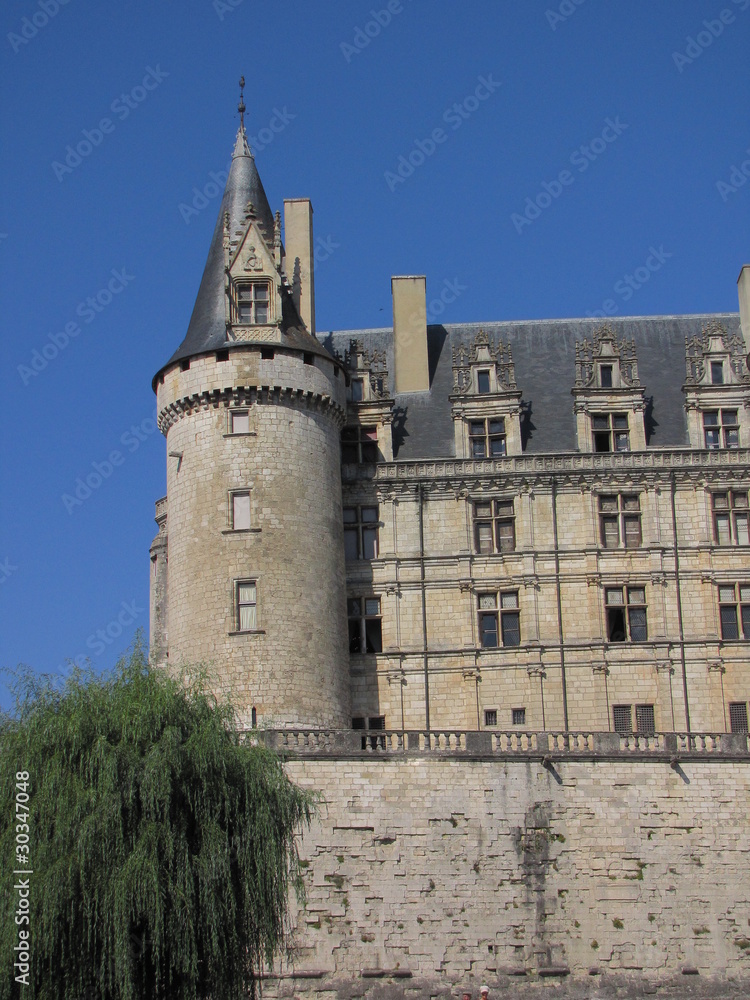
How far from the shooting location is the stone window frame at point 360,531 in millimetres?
41750

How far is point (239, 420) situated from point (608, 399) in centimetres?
1025

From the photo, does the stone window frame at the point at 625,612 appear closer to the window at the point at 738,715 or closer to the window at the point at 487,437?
the window at the point at 738,715

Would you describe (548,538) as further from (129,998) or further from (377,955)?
(129,998)

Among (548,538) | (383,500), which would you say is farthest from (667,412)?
(383,500)

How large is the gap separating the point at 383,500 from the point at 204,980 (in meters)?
17.6

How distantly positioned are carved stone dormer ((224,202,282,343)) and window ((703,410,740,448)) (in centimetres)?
1184

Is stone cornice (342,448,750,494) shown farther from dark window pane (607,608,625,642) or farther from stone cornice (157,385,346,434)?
dark window pane (607,608,625,642)

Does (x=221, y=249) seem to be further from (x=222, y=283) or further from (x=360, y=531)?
(x=360, y=531)

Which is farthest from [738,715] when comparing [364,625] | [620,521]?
[364,625]

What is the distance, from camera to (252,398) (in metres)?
39.4

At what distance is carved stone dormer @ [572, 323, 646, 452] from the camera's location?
42.5 metres

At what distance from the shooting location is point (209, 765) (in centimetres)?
2788

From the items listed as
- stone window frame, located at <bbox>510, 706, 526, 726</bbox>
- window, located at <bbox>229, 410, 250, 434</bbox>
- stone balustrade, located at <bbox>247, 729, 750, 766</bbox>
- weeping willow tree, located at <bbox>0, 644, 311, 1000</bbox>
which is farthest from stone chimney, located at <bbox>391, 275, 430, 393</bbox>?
weeping willow tree, located at <bbox>0, 644, 311, 1000</bbox>

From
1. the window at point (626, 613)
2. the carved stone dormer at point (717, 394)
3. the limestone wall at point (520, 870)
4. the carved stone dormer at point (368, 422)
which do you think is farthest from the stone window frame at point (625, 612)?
the carved stone dormer at point (368, 422)
